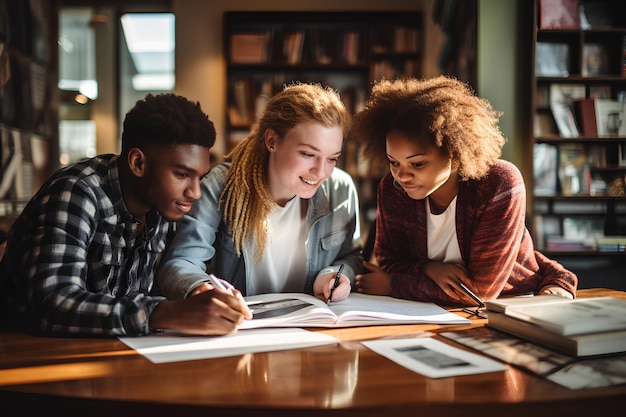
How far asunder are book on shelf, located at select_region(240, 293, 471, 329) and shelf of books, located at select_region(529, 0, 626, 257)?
2348 millimetres

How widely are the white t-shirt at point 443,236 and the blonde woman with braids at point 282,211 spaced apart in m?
0.23

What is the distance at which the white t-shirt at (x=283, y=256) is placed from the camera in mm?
1614

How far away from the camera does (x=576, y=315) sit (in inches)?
38.0

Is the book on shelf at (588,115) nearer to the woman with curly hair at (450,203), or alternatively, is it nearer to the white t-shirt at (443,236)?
the woman with curly hair at (450,203)

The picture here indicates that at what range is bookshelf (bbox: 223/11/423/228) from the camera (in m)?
4.86

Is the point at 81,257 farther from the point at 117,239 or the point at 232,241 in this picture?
the point at 232,241

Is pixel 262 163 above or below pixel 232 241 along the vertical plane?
above

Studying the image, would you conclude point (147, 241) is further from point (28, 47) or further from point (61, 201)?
point (28, 47)

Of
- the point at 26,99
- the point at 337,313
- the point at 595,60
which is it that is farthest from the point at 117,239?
the point at 595,60

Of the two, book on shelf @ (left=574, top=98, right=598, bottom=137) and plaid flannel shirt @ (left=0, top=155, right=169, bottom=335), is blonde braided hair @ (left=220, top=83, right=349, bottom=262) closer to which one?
plaid flannel shirt @ (left=0, top=155, right=169, bottom=335)

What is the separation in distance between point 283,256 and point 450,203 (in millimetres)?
483

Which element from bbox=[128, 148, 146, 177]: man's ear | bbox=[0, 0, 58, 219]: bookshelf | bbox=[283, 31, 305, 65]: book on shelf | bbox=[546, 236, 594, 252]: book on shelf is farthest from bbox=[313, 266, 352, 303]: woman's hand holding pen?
bbox=[283, 31, 305, 65]: book on shelf

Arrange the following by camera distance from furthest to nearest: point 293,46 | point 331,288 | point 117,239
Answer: point 293,46
point 331,288
point 117,239

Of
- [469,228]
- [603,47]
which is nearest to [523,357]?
[469,228]
